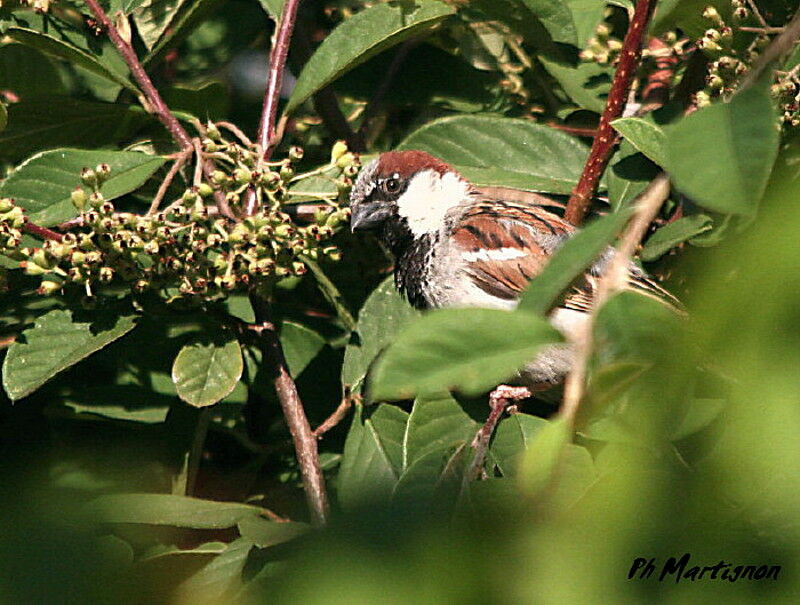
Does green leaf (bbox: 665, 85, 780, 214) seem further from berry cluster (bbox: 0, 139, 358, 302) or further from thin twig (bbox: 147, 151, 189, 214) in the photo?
thin twig (bbox: 147, 151, 189, 214)

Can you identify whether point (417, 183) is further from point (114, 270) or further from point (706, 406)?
point (706, 406)

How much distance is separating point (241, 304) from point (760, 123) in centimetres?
168

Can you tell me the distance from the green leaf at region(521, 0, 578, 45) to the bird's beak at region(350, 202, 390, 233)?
66 centimetres

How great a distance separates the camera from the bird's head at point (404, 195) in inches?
103

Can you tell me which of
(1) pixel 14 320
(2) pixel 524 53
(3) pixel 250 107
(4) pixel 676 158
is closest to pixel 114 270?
(1) pixel 14 320

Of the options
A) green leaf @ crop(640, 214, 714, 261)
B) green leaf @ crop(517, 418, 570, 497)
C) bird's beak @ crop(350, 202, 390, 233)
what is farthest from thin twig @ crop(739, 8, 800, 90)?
bird's beak @ crop(350, 202, 390, 233)

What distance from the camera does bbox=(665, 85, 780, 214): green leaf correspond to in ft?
1.74

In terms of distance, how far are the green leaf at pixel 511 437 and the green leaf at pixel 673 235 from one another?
385 mm

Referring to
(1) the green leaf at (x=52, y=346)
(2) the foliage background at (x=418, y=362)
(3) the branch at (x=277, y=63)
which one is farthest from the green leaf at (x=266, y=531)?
(3) the branch at (x=277, y=63)

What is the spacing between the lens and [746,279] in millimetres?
457

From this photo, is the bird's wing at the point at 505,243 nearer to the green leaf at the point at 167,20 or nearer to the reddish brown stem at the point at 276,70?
the reddish brown stem at the point at 276,70

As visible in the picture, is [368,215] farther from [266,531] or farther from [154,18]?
[266,531]

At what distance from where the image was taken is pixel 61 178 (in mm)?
2016

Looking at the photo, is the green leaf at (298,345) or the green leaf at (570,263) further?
the green leaf at (298,345)
